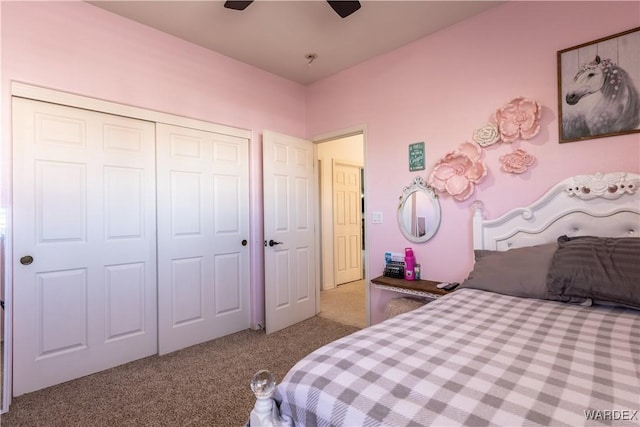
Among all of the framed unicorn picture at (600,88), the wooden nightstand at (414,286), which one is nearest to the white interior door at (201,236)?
the wooden nightstand at (414,286)

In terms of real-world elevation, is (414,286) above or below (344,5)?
Answer: below

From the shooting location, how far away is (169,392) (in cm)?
199

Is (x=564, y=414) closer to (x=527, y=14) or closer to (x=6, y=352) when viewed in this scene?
(x=527, y=14)

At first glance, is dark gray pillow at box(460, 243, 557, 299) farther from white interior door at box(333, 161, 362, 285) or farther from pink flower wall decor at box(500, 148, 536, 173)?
white interior door at box(333, 161, 362, 285)

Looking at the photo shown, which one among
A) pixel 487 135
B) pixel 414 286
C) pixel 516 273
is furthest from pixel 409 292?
pixel 487 135

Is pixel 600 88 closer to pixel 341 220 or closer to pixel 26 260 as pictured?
pixel 341 220

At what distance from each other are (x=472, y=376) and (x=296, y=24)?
8.72 ft

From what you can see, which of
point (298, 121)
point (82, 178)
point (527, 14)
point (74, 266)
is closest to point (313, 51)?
point (298, 121)

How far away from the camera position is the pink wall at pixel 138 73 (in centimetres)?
200

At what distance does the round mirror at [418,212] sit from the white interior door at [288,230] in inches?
43.9

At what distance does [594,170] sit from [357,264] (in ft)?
12.7

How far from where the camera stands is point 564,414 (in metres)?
0.67

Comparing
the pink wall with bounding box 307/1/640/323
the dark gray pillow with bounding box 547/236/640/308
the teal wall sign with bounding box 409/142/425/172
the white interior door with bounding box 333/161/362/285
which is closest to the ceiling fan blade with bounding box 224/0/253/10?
the pink wall with bounding box 307/1/640/323

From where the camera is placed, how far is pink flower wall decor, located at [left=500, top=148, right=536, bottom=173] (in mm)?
2164
